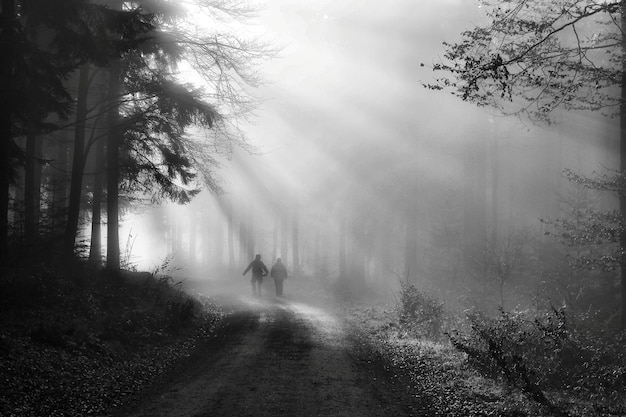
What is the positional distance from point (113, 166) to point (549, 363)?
12.7 meters

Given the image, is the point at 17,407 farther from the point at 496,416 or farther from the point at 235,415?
the point at 496,416

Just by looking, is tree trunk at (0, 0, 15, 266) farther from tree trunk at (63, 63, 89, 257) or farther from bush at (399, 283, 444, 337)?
bush at (399, 283, 444, 337)

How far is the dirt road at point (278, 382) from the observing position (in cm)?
711

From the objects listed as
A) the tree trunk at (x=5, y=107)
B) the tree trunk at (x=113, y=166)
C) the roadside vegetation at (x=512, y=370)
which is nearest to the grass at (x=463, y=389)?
the roadside vegetation at (x=512, y=370)

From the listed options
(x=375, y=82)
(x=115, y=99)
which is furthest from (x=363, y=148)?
(x=115, y=99)

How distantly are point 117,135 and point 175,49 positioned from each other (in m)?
3.27

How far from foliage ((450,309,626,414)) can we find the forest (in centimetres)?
6

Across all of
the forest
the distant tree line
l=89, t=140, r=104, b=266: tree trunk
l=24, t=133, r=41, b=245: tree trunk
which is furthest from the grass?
l=89, t=140, r=104, b=266: tree trunk

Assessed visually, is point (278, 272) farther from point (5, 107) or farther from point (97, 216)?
point (5, 107)

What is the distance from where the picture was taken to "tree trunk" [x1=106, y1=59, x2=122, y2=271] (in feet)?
51.0

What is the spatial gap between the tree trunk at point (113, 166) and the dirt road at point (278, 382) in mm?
5011

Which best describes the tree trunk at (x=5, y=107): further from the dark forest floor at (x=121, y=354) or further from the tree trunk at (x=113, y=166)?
the tree trunk at (x=113, y=166)

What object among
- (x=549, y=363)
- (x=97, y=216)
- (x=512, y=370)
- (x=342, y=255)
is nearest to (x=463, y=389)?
(x=512, y=370)

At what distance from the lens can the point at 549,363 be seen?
9.62 metres
